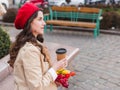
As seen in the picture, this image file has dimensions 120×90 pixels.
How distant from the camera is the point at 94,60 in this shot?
7.40m

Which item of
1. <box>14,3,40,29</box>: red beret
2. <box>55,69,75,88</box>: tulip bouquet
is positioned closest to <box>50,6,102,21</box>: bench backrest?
<box>55,69,75,88</box>: tulip bouquet

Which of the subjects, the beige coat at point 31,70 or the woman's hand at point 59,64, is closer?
the beige coat at point 31,70

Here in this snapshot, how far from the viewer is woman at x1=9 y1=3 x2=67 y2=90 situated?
7.40ft

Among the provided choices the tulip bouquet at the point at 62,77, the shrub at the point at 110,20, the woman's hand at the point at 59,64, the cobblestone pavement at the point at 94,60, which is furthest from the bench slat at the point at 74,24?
the woman's hand at the point at 59,64

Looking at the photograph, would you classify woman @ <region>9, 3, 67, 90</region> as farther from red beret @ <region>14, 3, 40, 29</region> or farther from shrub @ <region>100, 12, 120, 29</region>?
shrub @ <region>100, 12, 120, 29</region>

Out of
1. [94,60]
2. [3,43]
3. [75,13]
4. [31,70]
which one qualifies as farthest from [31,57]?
[75,13]

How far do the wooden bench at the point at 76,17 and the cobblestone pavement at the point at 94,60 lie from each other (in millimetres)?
354

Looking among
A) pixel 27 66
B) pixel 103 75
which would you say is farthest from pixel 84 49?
pixel 27 66

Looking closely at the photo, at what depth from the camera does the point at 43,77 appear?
236 cm

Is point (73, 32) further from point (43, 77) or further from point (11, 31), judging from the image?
point (43, 77)

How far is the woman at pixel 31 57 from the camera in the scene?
2.26 m

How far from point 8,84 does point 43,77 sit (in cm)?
226

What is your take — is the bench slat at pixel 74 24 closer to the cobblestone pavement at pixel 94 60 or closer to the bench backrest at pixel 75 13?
the cobblestone pavement at pixel 94 60

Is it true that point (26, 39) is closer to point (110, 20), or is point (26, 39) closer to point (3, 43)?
point (3, 43)
